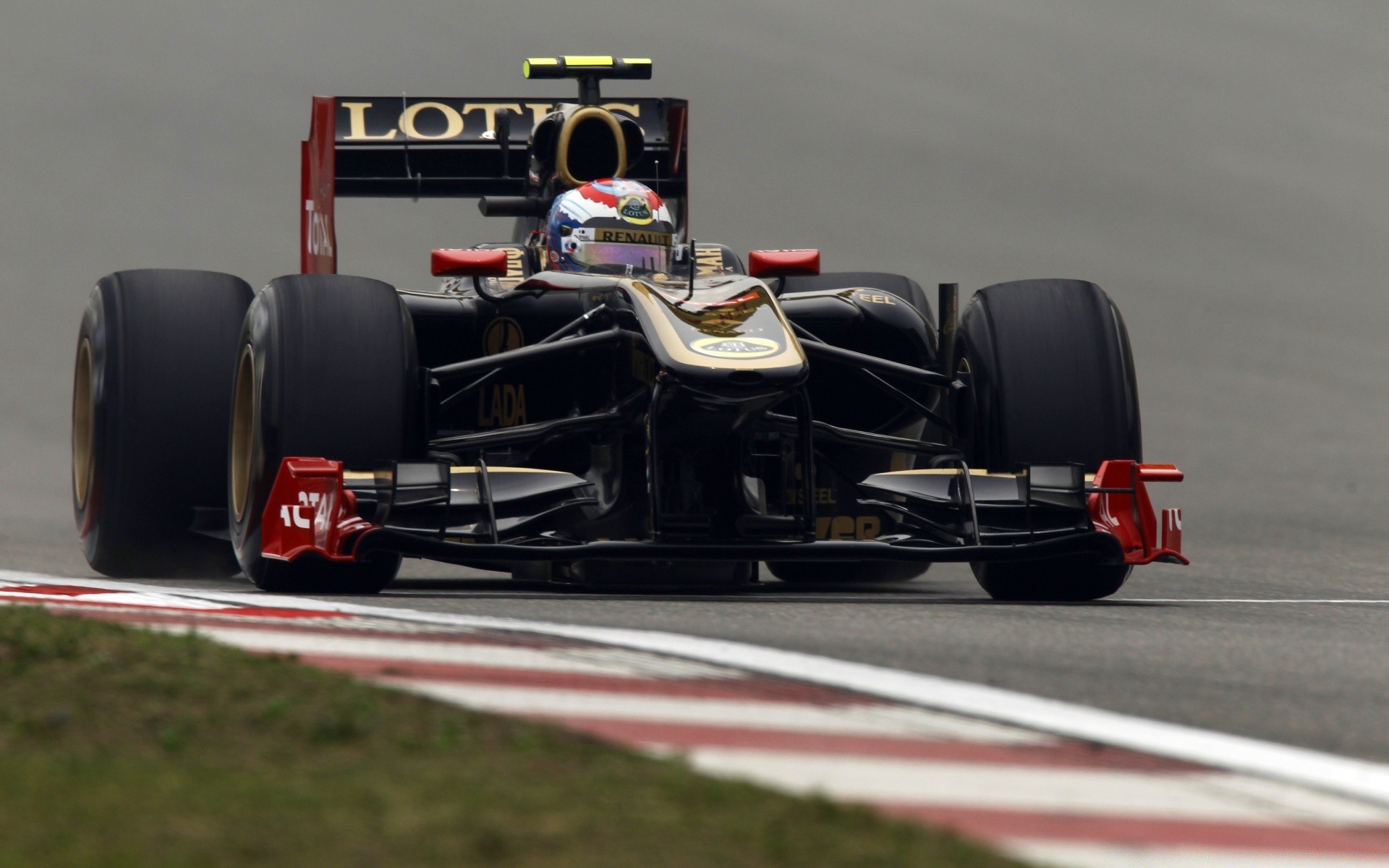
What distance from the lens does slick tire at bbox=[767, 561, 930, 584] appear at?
32.5 feet

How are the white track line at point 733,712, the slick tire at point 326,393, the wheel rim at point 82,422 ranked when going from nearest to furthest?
the white track line at point 733,712, the slick tire at point 326,393, the wheel rim at point 82,422

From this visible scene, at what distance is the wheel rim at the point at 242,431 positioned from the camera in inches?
293

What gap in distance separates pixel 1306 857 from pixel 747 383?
406 centimetres

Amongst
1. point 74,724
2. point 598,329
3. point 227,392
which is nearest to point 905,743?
point 74,724

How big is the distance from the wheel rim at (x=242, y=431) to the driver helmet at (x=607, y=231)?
67.4 inches

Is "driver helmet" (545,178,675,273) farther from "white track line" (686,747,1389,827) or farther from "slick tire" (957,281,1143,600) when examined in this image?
"white track line" (686,747,1389,827)

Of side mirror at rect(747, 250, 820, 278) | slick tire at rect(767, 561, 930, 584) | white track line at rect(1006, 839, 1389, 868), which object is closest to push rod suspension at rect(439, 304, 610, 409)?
side mirror at rect(747, 250, 820, 278)

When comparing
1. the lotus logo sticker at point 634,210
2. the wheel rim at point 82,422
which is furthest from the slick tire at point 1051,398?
the wheel rim at point 82,422

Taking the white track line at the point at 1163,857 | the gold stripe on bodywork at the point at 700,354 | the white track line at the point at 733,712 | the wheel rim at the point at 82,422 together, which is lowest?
the wheel rim at the point at 82,422

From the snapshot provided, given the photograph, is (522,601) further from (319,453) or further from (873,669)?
(873,669)

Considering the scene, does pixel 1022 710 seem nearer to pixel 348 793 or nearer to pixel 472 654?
pixel 472 654

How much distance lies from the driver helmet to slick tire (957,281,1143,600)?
1668mm

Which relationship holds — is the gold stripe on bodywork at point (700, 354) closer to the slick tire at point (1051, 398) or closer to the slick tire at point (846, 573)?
the slick tire at point (1051, 398)

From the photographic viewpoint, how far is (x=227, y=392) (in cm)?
841
